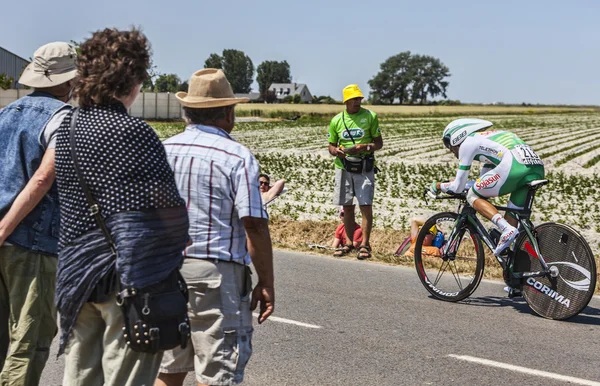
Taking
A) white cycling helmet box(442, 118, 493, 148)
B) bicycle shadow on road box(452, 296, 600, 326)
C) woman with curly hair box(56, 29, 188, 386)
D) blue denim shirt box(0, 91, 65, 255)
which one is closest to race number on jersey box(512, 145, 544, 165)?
white cycling helmet box(442, 118, 493, 148)

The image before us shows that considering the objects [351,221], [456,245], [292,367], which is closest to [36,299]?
[292,367]

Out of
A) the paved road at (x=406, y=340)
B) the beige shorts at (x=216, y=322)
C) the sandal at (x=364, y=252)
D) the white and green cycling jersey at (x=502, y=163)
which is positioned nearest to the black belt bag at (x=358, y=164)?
the sandal at (x=364, y=252)

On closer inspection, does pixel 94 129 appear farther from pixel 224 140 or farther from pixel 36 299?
pixel 36 299

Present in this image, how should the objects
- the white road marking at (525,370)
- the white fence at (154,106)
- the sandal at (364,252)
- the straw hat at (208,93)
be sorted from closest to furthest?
1. the straw hat at (208,93)
2. the white road marking at (525,370)
3. the sandal at (364,252)
4. the white fence at (154,106)

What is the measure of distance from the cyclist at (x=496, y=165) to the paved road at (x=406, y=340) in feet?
2.77

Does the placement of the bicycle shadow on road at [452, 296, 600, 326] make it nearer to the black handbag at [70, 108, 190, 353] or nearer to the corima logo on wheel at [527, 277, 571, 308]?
the corima logo on wheel at [527, 277, 571, 308]

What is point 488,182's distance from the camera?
752cm

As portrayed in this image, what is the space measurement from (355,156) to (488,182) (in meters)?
2.95

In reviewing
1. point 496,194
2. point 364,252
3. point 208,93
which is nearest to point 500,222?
point 496,194

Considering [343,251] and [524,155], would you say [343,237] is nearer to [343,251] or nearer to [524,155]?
[343,251]

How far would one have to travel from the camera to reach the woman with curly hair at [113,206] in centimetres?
319

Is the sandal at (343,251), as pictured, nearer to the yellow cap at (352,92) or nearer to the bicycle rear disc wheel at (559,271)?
the yellow cap at (352,92)

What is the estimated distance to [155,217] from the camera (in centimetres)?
321

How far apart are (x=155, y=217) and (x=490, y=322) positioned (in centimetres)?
459
